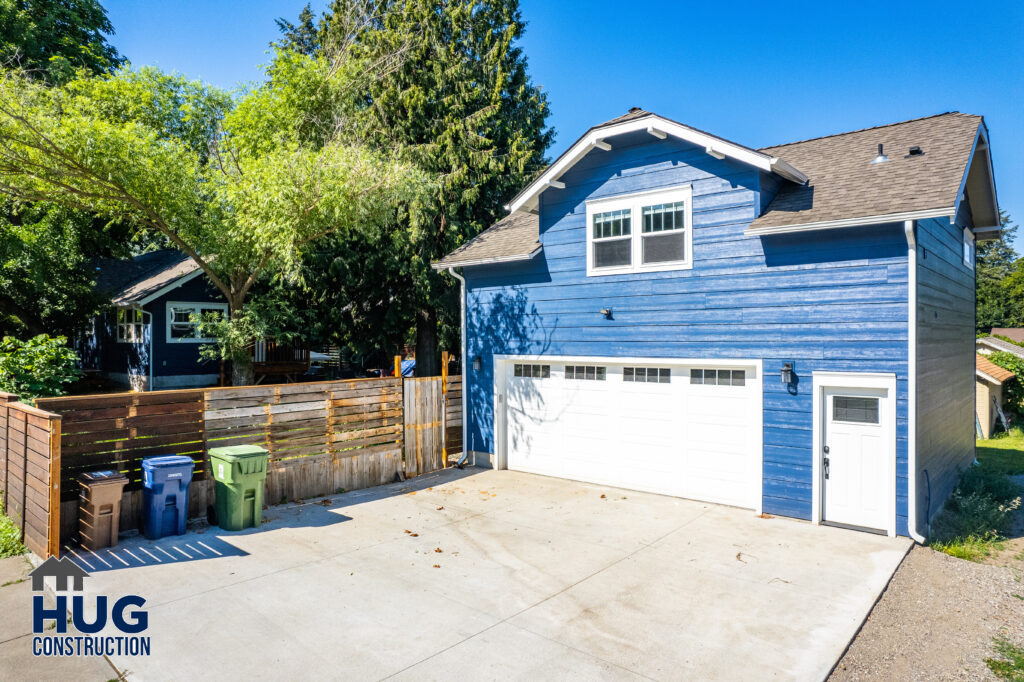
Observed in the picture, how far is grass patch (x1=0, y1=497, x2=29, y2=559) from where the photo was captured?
6.77m

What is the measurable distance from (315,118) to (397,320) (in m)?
6.73

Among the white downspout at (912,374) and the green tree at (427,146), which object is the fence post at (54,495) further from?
the green tree at (427,146)

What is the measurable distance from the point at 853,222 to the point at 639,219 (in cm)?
327

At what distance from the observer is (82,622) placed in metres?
5.12

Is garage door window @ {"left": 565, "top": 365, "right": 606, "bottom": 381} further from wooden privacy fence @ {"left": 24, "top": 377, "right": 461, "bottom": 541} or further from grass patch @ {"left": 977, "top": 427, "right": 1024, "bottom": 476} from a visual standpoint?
grass patch @ {"left": 977, "top": 427, "right": 1024, "bottom": 476}

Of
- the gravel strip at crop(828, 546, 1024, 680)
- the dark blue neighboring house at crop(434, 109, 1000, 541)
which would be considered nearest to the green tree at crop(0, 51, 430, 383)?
the dark blue neighboring house at crop(434, 109, 1000, 541)

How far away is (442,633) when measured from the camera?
16.6 ft

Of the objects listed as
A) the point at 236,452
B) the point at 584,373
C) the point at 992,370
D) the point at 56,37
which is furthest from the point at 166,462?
the point at 56,37

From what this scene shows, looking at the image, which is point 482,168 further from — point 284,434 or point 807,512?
point 807,512

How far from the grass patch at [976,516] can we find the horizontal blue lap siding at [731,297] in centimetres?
75

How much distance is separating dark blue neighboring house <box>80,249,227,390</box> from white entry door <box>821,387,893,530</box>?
17782mm

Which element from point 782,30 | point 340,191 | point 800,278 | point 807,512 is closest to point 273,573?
point 807,512

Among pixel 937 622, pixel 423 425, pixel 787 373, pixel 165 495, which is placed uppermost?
pixel 787 373

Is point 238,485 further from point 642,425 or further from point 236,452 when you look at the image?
point 642,425
